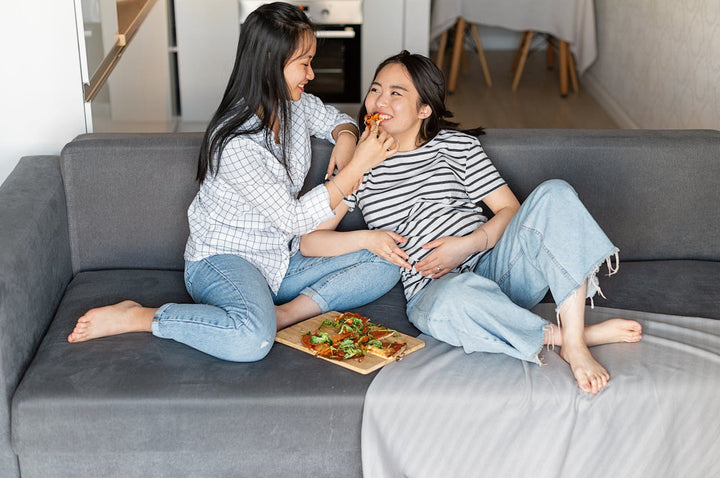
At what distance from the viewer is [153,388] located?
1.72m

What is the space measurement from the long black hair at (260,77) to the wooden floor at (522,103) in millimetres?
2816

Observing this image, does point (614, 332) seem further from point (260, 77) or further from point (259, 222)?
point (260, 77)

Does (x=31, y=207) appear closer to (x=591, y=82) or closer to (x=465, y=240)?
(x=465, y=240)

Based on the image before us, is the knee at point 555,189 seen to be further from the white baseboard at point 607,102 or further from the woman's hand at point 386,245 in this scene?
the white baseboard at point 607,102

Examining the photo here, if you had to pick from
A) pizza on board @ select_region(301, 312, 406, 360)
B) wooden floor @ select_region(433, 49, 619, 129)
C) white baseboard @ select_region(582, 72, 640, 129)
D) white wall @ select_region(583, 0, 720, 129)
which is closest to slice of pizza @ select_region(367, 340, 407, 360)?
pizza on board @ select_region(301, 312, 406, 360)

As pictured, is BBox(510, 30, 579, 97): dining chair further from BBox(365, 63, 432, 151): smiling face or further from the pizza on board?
the pizza on board

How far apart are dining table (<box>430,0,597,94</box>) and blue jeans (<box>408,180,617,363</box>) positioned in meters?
3.55

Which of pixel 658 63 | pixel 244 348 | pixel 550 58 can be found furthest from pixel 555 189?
pixel 550 58

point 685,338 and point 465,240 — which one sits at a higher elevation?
point 465,240

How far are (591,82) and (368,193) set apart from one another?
→ 3625 millimetres

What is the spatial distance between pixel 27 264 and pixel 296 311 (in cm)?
60

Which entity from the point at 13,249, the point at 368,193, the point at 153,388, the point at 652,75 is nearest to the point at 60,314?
the point at 13,249

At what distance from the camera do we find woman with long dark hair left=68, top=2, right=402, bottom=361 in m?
1.88

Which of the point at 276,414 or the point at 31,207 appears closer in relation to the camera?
the point at 276,414
